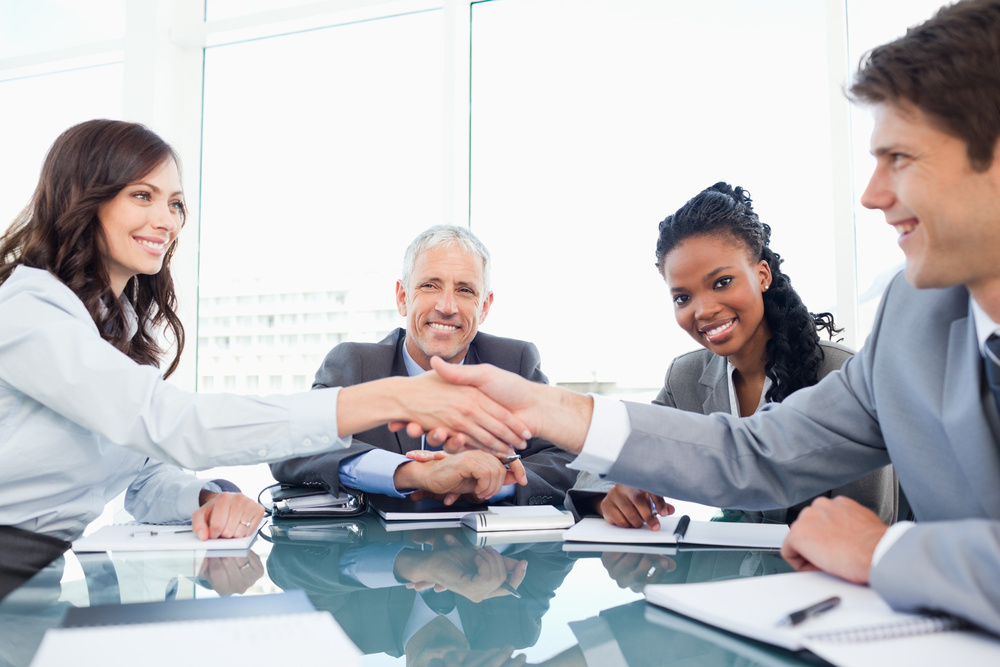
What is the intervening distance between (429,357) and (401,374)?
111 mm

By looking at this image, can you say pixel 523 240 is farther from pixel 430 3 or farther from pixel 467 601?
pixel 467 601

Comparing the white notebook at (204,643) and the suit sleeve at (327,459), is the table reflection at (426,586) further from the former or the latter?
the suit sleeve at (327,459)

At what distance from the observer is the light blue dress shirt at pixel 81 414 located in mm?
1351

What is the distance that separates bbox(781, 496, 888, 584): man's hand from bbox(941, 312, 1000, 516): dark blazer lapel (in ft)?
0.53

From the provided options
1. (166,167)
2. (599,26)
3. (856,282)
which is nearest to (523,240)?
(599,26)

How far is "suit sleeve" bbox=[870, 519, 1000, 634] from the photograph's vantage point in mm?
771

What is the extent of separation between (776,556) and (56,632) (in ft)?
3.39

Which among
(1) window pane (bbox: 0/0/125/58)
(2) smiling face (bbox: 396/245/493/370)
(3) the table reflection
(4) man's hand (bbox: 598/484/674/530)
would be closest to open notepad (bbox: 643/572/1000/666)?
(3) the table reflection

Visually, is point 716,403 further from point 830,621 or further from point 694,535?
point 830,621

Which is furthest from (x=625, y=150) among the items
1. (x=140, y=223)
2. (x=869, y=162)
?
(x=140, y=223)

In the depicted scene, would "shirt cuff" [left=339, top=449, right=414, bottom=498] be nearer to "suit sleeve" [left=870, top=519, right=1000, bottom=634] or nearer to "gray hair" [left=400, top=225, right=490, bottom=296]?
"gray hair" [left=400, top=225, right=490, bottom=296]

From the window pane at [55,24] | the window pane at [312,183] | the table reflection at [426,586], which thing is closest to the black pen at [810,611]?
the table reflection at [426,586]

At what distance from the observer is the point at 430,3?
3965 mm

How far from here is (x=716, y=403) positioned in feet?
→ 7.15
